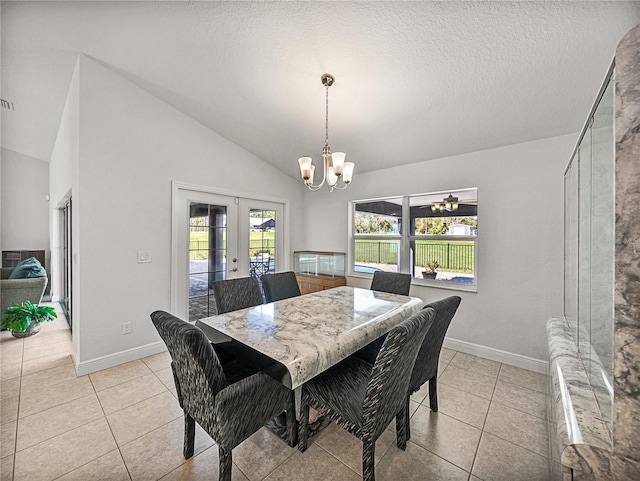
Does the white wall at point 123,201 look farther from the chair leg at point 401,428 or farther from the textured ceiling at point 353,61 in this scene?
the chair leg at point 401,428

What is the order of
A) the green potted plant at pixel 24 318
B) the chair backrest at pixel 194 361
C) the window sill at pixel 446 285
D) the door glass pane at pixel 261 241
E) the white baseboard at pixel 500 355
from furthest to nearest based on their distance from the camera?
1. the door glass pane at pixel 261 241
2. the green potted plant at pixel 24 318
3. the window sill at pixel 446 285
4. the white baseboard at pixel 500 355
5. the chair backrest at pixel 194 361

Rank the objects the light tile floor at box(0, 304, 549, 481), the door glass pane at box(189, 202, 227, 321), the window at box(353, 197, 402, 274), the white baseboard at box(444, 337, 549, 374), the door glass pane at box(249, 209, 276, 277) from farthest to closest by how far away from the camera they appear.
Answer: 1. the door glass pane at box(249, 209, 276, 277)
2. the window at box(353, 197, 402, 274)
3. the door glass pane at box(189, 202, 227, 321)
4. the white baseboard at box(444, 337, 549, 374)
5. the light tile floor at box(0, 304, 549, 481)

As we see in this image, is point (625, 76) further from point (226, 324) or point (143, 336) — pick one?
point (143, 336)

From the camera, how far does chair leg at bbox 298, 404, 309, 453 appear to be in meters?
1.63

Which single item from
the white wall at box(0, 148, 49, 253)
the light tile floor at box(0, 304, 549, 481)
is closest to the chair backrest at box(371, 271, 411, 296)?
the light tile floor at box(0, 304, 549, 481)

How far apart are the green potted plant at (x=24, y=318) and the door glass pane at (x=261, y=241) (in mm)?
2715

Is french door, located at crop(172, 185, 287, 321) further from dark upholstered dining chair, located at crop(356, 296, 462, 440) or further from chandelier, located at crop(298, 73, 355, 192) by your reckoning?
dark upholstered dining chair, located at crop(356, 296, 462, 440)

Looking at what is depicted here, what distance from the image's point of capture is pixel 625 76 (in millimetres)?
800

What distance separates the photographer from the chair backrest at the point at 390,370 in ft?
3.83

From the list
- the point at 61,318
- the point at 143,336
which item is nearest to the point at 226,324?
the point at 143,336

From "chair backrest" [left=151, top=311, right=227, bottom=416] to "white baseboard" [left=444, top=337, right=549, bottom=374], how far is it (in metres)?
2.89

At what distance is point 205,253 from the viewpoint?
3.61m

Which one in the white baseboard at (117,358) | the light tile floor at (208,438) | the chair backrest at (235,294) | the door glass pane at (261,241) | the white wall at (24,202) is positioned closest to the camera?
the light tile floor at (208,438)

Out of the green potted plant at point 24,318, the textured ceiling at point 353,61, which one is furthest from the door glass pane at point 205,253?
the green potted plant at point 24,318
